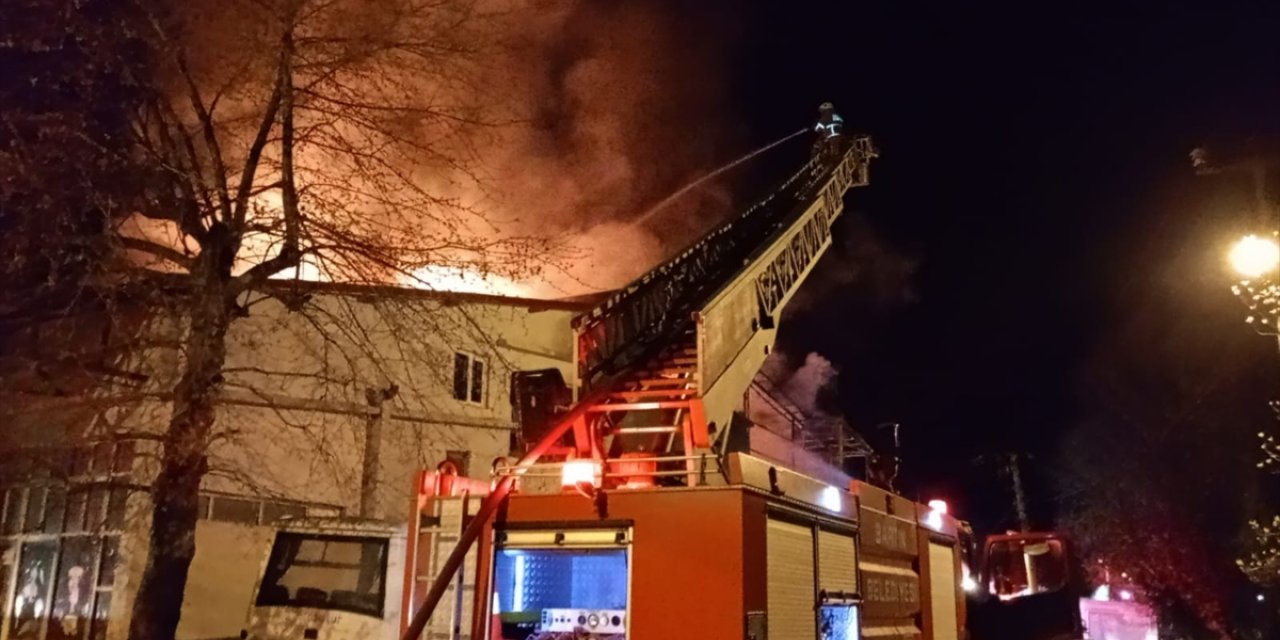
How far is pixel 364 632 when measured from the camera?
796cm

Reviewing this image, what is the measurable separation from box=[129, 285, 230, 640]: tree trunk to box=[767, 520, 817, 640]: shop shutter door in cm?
514

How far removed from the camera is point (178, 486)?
8.38 metres

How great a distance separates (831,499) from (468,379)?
11432 millimetres

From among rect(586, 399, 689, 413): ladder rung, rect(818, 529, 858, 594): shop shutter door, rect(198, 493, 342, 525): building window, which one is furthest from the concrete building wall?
rect(818, 529, 858, 594): shop shutter door

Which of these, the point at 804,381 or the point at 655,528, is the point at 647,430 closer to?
the point at 655,528

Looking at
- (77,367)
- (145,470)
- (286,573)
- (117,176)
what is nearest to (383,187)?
(117,176)

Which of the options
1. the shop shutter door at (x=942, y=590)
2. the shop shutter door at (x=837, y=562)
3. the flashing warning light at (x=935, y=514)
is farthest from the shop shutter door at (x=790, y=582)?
the flashing warning light at (x=935, y=514)

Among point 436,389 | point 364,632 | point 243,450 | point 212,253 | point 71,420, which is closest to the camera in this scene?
point 364,632

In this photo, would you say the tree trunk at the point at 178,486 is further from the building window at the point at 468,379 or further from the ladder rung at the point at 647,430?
the building window at the point at 468,379

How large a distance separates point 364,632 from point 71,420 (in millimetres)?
4541

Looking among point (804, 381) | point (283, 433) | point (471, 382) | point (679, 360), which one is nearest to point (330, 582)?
point (679, 360)

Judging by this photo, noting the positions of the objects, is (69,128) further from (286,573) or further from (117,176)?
(286,573)

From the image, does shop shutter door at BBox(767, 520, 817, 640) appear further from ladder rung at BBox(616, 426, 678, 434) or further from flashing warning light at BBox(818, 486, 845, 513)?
ladder rung at BBox(616, 426, 678, 434)

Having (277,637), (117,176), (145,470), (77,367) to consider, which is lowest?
(277,637)
